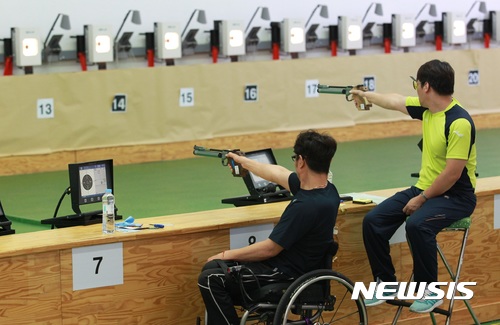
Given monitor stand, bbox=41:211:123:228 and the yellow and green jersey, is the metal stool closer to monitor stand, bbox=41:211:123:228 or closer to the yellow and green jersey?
the yellow and green jersey

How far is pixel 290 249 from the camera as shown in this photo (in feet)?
17.2

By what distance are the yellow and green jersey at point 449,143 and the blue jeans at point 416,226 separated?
0.09 meters

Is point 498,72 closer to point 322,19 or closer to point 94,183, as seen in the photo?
point 322,19

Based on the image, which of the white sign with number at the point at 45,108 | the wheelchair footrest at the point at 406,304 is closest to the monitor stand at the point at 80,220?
the wheelchair footrest at the point at 406,304

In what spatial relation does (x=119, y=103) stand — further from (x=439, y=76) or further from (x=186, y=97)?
(x=439, y=76)

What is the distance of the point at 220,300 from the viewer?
5098mm

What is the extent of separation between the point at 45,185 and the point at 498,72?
23.3 ft

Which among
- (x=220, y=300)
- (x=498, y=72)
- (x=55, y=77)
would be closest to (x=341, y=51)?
(x=498, y=72)

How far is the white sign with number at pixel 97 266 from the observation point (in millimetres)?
5234

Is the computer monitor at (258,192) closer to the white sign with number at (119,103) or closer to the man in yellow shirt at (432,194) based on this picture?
the man in yellow shirt at (432,194)

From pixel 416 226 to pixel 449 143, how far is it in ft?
1.62

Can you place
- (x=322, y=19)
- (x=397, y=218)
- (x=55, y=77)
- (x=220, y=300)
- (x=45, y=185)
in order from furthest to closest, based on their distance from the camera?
(x=322, y=19), (x=55, y=77), (x=45, y=185), (x=397, y=218), (x=220, y=300)

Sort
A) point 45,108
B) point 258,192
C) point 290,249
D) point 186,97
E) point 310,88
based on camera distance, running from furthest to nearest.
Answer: point 310,88, point 186,97, point 45,108, point 258,192, point 290,249

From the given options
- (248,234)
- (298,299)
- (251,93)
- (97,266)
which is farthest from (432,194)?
(251,93)
